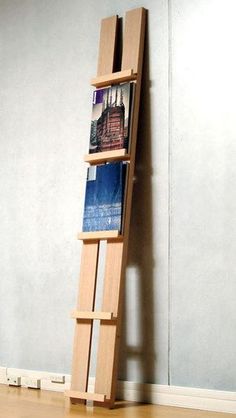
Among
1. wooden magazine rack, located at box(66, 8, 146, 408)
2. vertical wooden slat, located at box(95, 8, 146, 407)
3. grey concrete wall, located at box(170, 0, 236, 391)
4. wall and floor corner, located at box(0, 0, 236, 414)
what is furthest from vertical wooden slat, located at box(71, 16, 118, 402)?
grey concrete wall, located at box(170, 0, 236, 391)

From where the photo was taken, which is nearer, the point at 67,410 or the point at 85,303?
the point at 67,410

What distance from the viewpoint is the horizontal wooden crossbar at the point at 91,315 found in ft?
11.4

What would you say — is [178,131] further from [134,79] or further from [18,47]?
[18,47]

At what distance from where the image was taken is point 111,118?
377 centimetres

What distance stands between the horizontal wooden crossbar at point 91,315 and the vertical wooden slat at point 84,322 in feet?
0.13

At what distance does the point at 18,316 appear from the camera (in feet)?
13.9

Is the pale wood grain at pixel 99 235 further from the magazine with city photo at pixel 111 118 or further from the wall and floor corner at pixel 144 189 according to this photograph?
the magazine with city photo at pixel 111 118

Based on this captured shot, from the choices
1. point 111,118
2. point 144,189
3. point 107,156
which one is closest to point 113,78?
point 111,118

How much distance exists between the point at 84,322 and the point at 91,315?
111mm

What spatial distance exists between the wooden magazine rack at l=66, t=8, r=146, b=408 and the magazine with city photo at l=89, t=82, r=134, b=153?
0.13ft

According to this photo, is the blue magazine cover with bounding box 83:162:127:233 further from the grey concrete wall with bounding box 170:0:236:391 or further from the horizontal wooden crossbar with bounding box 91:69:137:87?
the horizontal wooden crossbar with bounding box 91:69:137:87

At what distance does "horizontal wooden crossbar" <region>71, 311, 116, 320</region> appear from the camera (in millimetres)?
3468

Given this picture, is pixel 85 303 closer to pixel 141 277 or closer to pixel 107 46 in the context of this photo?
pixel 141 277

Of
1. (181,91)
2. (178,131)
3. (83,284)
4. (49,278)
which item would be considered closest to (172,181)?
(178,131)
